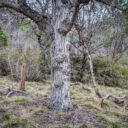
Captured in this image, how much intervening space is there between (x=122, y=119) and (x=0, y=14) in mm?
3689

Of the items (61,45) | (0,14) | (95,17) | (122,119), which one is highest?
(95,17)

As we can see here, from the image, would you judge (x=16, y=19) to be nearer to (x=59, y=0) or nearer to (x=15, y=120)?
(x=59, y=0)

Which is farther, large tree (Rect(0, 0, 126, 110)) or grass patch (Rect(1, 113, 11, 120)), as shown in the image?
large tree (Rect(0, 0, 126, 110))

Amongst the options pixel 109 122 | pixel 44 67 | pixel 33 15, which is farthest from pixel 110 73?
pixel 33 15

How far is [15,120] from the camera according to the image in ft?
7.12

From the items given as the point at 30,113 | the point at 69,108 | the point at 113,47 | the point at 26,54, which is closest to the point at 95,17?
the point at 113,47

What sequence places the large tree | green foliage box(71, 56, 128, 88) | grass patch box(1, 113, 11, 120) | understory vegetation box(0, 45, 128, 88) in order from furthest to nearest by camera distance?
green foliage box(71, 56, 128, 88)
understory vegetation box(0, 45, 128, 88)
the large tree
grass patch box(1, 113, 11, 120)

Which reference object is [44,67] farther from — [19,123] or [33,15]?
[19,123]

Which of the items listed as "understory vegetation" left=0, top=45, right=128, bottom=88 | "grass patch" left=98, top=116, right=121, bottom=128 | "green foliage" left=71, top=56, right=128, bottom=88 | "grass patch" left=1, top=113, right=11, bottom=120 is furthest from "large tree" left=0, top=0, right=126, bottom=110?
"green foliage" left=71, top=56, right=128, bottom=88

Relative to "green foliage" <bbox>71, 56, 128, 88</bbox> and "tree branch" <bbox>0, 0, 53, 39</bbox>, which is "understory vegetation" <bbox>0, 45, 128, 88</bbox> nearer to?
"green foliage" <bbox>71, 56, 128, 88</bbox>

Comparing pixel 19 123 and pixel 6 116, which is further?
pixel 6 116

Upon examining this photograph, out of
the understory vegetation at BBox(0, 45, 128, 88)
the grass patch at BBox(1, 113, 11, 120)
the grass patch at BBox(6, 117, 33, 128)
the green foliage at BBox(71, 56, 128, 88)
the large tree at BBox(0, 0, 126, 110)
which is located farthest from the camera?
the green foliage at BBox(71, 56, 128, 88)

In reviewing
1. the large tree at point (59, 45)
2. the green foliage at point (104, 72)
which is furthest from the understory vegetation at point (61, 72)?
the green foliage at point (104, 72)

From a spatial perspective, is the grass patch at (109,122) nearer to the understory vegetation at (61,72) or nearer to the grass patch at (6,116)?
the understory vegetation at (61,72)
